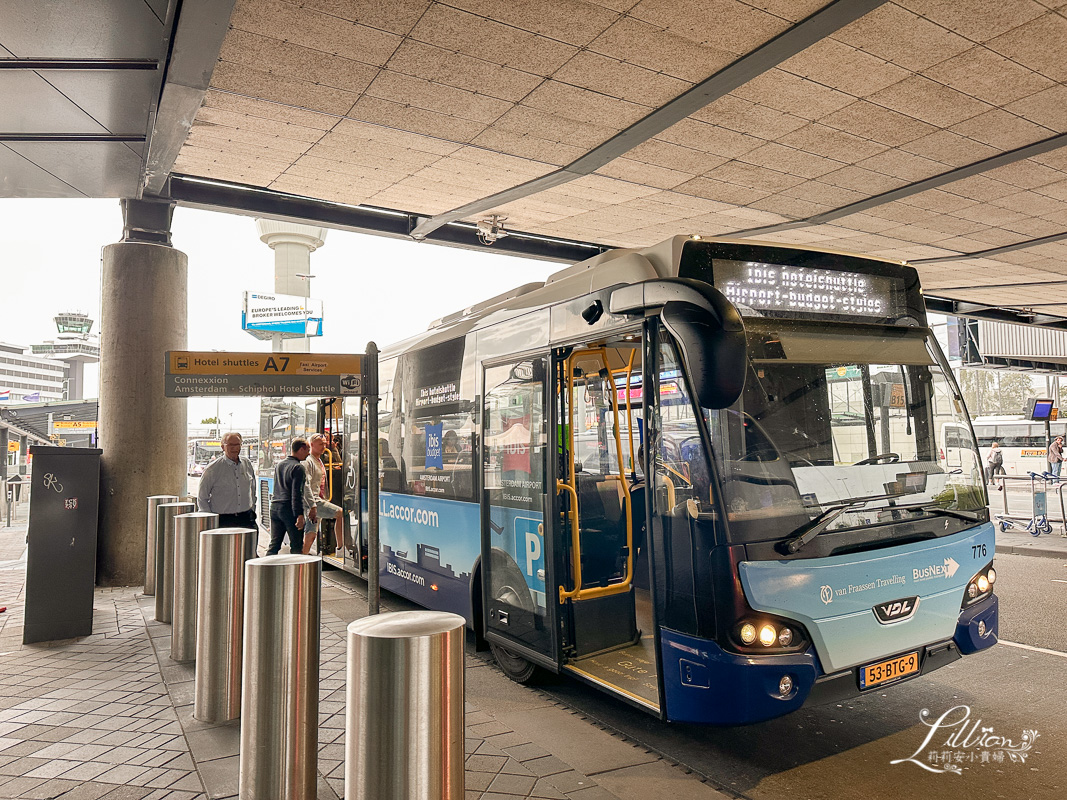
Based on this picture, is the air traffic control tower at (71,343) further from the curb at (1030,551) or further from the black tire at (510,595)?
the black tire at (510,595)

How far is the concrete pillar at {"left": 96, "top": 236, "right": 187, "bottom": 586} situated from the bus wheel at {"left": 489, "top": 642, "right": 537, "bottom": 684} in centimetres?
620

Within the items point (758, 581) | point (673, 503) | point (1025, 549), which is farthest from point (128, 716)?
point (1025, 549)

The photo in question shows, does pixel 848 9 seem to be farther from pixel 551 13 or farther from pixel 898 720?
pixel 898 720

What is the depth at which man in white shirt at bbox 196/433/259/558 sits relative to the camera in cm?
927

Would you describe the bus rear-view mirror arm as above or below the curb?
above

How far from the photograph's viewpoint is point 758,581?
4.10 m

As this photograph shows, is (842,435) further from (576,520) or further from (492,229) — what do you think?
(492,229)

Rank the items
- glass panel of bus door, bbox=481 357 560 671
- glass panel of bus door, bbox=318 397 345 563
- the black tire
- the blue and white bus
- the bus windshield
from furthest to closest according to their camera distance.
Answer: glass panel of bus door, bbox=318 397 345 563
the black tire
glass panel of bus door, bbox=481 357 560 671
the bus windshield
the blue and white bus

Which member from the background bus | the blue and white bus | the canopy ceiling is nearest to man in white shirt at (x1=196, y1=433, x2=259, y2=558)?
the canopy ceiling

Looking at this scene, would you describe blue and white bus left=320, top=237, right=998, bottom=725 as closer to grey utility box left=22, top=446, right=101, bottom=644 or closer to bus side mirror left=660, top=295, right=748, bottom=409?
bus side mirror left=660, top=295, right=748, bottom=409

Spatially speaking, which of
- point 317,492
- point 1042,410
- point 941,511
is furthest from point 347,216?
point 1042,410

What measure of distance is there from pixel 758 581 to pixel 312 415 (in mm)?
9271

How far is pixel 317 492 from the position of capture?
10625 mm

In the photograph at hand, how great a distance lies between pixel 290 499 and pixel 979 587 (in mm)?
7893
